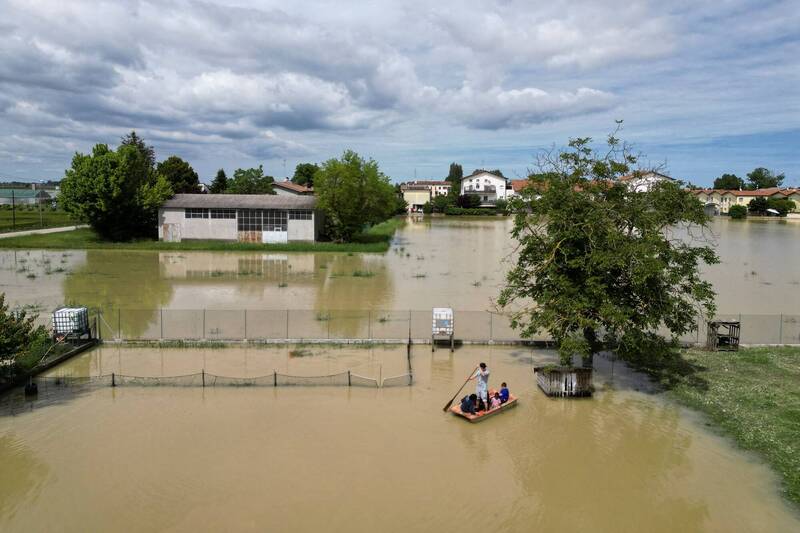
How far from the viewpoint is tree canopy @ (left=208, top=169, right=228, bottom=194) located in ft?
382

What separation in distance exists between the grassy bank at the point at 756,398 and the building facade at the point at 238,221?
1714 inches

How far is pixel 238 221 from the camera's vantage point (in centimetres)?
5881

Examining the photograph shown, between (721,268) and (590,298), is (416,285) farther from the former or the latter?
(721,268)

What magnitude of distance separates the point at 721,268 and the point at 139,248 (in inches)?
1968

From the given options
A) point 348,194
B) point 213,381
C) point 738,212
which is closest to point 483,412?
point 213,381

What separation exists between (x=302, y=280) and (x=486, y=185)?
119824mm

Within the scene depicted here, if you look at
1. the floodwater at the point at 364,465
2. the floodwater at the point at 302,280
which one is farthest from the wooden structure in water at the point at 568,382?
the floodwater at the point at 302,280

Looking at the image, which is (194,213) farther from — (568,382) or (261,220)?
(568,382)

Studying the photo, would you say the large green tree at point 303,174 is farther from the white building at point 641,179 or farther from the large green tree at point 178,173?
the white building at point 641,179

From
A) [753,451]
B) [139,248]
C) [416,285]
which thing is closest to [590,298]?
[753,451]

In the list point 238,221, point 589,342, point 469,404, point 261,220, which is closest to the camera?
point 469,404

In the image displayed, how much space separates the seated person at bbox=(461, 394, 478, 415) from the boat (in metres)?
0.10

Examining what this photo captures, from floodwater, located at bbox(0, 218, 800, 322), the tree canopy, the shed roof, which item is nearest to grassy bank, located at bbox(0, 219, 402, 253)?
floodwater, located at bbox(0, 218, 800, 322)

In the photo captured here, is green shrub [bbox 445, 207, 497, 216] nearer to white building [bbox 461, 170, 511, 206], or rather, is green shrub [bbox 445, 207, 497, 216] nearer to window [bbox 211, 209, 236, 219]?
white building [bbox 461, 170, 511, 206]
